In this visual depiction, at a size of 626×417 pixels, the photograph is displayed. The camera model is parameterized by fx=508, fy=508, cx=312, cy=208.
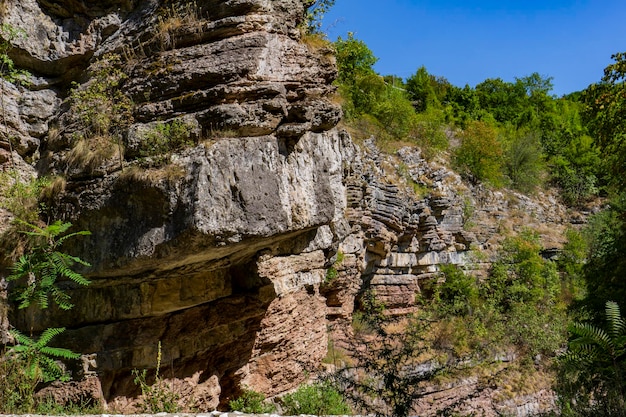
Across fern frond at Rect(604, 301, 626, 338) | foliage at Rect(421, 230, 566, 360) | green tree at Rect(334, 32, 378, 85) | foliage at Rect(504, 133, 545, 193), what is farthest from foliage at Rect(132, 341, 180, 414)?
foliage at Rect(504, 133, 545, 193)

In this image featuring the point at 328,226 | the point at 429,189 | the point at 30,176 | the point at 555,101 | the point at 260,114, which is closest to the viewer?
the point at 260,114

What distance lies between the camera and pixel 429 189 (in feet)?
64.5

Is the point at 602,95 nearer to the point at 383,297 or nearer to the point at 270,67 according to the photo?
the point at 270,67

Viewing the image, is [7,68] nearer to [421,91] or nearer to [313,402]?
[313,402]

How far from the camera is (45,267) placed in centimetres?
663

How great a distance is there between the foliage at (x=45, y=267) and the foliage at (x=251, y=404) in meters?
3.28

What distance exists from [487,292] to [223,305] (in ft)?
48.7

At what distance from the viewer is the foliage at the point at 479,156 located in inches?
990

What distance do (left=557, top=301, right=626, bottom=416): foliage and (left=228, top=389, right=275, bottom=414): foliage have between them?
467 centimetres

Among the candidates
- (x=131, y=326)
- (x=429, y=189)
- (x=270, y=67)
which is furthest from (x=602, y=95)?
(x=429, y=189)

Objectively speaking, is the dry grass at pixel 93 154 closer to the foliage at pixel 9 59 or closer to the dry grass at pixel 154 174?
the dry grass at pixel 154 174

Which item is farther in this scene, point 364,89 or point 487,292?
point 364,89

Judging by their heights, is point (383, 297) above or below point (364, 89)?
below

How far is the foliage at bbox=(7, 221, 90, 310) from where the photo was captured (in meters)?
6.17
